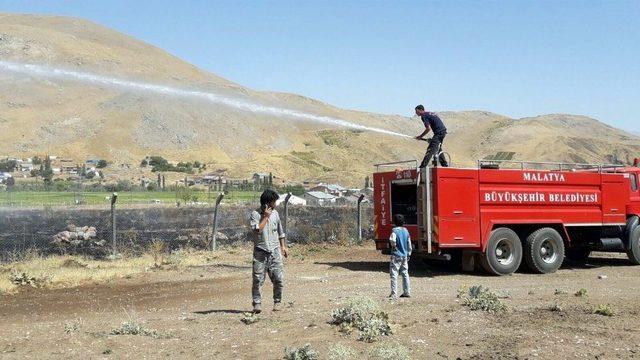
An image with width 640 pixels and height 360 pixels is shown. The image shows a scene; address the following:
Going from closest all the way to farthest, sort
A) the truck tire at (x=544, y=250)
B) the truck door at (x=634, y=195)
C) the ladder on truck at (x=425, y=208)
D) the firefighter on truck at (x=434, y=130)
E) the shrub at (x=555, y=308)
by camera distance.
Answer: the shrub at (x=555, y=308) → the ladder on truck at (x=425, y=208) → the firefighter on truck at (x=434, y=130) → the truck tire at (x=544, y=250) → the truck door at (x=634, y=195)

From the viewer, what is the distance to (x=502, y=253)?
50.7 ft

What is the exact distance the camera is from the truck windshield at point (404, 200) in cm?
1597

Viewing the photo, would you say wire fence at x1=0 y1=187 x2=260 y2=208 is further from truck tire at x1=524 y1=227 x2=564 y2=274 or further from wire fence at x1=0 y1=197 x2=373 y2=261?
truck tire at x1=524 y1=227 x2=564 y2=274

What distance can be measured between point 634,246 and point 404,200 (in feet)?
20.3

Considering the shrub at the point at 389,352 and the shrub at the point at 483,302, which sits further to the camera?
the shrub at the point at 483,302

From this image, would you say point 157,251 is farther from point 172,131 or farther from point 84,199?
point 172,131

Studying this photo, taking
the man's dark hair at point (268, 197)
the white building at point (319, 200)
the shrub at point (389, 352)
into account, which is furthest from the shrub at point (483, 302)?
the white building at point (319, 200)

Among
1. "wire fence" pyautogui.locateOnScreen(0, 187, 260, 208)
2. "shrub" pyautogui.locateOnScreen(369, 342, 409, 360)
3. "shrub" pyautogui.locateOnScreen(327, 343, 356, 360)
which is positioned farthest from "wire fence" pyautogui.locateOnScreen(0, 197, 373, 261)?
"shrub" pyautogui.locateOnScreen(369, 342, 409, 360)

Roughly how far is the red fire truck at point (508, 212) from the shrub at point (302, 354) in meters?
7.64

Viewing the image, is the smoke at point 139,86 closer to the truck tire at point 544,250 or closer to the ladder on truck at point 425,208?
the ladder on truck at point 425,208

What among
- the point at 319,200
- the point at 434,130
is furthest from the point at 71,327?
the point at 319,200

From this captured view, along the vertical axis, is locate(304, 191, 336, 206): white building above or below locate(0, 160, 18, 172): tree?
below

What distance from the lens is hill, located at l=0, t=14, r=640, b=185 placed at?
83375 millimetres

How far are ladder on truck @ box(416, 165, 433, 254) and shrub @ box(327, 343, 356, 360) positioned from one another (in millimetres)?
7329
